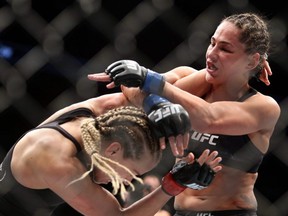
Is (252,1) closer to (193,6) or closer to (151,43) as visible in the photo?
(193,6)

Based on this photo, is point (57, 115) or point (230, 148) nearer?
point (57, 115)

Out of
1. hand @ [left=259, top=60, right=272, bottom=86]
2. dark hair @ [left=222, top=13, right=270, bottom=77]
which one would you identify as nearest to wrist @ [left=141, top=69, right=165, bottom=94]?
dark hair @ [left=222, top=13, right=270, bottom=77]

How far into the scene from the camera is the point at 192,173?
1.89 metres

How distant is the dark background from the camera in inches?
120

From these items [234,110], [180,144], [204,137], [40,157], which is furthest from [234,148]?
[40,157]

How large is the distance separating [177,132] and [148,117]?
0.36 feet

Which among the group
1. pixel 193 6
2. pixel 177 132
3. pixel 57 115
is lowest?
pixel 193 6

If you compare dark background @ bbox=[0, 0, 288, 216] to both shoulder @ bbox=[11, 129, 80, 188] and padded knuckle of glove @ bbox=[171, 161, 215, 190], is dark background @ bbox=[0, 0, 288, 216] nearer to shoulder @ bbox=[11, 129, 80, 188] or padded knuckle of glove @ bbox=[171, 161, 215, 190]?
shoulder @ bbox=[11, 129, 80, 188]

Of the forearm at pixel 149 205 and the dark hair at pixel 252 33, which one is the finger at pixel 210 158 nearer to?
the forearm at pixel 149 205

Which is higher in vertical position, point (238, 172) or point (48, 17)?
point (48, 17)

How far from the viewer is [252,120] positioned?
204 centimetres

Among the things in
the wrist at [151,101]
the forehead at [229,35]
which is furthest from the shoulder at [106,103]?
the forehead at [229,35]

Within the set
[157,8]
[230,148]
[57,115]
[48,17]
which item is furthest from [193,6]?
[57,115]

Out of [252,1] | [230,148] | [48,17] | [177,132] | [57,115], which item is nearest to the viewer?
[177,132]
